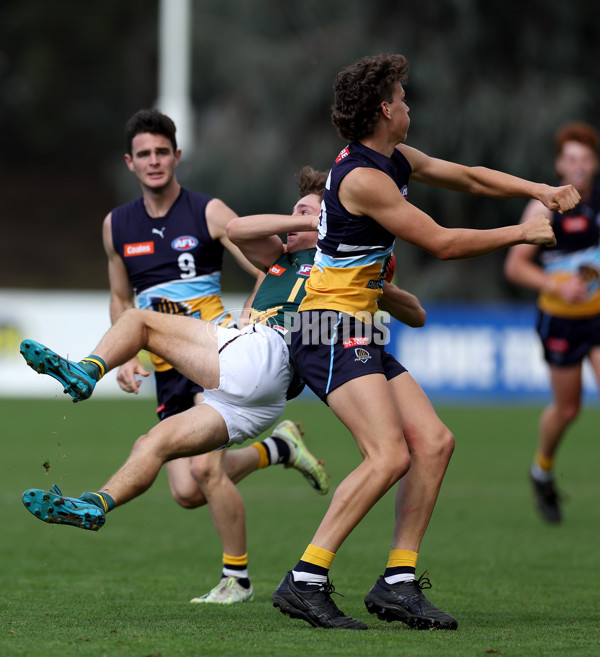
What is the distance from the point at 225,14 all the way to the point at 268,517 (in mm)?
28183

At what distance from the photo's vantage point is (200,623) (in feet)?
16.2

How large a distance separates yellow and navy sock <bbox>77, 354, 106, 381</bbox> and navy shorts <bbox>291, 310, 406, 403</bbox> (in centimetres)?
84

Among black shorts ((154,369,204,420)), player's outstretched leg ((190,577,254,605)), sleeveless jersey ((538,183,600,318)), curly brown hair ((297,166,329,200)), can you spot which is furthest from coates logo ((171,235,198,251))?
sleeveless jersey ((538,183,600,318))

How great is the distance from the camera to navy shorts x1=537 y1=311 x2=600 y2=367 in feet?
29.3

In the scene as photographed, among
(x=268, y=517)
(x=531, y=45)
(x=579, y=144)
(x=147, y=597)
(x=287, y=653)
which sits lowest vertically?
(x=268, y=517)

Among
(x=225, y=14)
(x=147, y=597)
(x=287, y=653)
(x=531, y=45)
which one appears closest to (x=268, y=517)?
(x=147, y=597)

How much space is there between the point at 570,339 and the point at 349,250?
14.7 ft

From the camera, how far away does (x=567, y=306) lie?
907 centimetres

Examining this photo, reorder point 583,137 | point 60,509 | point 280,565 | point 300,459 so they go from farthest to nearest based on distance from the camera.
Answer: point 583,137 → point 280,565 → point 300,459 → point 60,509

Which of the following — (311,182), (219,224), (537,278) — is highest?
(311,182)

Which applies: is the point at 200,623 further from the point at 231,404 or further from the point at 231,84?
the point at 231,84

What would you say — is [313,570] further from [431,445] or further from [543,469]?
[543,469]

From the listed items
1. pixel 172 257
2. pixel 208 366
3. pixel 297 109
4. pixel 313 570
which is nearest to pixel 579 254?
pixel 172 257

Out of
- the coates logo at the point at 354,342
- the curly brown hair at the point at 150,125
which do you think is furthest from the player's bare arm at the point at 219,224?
the coates logo at the point at 354,342
